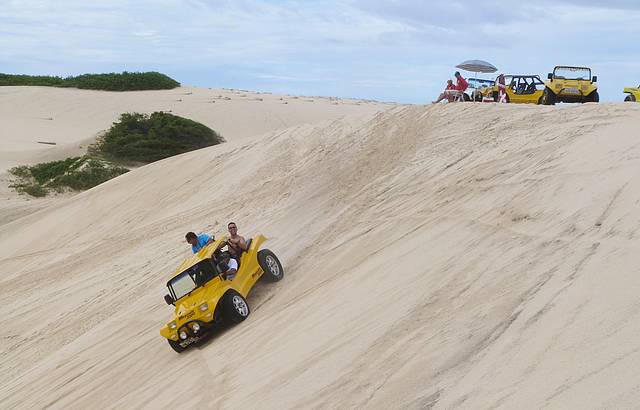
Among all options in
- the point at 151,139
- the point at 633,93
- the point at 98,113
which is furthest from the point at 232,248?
the point at 98,113

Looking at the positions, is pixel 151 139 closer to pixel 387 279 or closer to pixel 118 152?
pixel 118 152

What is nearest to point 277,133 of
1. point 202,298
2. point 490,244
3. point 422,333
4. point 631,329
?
point 202,298

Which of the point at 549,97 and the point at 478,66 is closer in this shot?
the point at 549,97

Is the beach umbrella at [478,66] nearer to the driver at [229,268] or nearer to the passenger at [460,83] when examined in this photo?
the passenger at [460,83]

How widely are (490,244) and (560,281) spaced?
1.91 meters

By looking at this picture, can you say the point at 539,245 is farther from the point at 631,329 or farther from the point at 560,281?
the point at 631,329

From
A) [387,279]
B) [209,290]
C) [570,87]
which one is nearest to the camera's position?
[387,279]

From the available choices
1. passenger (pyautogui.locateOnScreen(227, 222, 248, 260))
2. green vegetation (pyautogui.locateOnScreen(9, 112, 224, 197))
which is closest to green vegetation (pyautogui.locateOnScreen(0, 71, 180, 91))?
green vegetation (pyautogui.locateOnScreen(9, 112, 224, 197))

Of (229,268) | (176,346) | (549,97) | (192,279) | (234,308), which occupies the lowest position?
(176,346)

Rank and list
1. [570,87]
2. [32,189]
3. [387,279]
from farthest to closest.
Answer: [32,189]
[570,87]
[387,279]

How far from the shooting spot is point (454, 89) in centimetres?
2100

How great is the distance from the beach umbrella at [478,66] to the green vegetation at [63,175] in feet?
45.6

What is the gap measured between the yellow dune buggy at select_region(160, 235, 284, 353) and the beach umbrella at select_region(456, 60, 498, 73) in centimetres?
1627

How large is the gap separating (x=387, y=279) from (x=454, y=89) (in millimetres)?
12154
